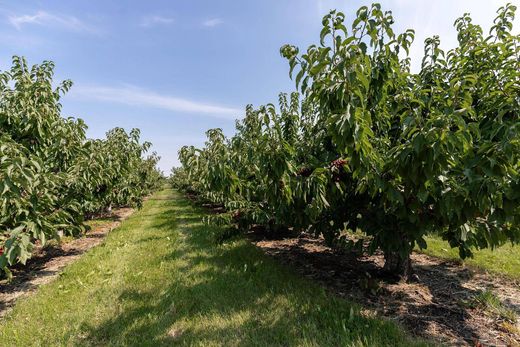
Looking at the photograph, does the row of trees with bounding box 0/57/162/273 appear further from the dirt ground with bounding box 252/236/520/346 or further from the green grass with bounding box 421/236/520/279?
the green grass with bounding box 421/236/520/279

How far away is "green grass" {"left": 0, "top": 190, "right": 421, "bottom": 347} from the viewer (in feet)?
10.8

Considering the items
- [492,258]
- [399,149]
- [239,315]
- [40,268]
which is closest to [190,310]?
[239,315]

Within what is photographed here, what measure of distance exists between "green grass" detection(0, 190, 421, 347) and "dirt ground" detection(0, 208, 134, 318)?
34cm

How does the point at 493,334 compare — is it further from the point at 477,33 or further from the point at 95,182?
the point at 95,182

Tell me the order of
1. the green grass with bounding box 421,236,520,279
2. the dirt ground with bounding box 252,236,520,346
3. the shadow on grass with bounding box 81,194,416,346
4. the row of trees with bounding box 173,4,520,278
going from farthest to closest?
the green grass with bounding box 421,236,520,279 → the dirt ground with bounding box 252,236,520,346 → the shadow on grass with bounding box 81,194,416,346 → the row of trees with bounding box 173,4,520,278

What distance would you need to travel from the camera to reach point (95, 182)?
23.3 feet

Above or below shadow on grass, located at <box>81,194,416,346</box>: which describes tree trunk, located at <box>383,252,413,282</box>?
above

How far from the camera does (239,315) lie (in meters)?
3.77

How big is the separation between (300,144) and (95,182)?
193 inches

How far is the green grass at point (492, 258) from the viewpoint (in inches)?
214

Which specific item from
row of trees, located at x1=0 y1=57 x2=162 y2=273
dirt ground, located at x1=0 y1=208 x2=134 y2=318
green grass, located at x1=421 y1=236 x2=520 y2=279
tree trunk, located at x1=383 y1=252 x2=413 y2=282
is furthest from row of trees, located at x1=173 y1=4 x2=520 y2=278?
dirt ground, located at x1=0 y1=208 x2=134 y2=318

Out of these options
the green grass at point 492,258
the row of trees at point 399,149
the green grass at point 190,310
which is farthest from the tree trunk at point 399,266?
the green grass at point 492,258

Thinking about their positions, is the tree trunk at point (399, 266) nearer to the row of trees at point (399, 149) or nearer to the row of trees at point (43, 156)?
the row of trees at point (399, 149)

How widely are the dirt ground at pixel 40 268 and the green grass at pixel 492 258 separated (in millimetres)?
7769
